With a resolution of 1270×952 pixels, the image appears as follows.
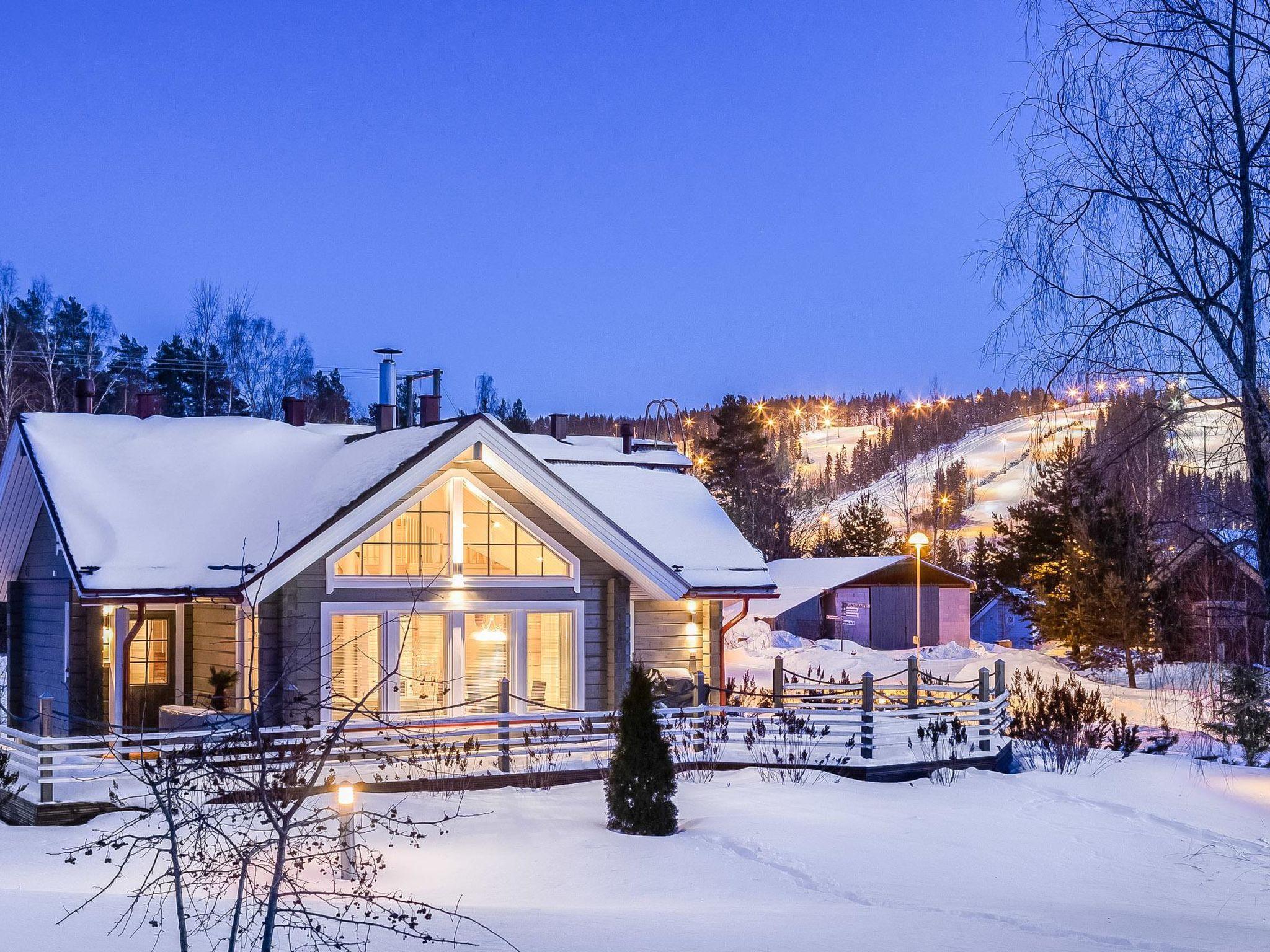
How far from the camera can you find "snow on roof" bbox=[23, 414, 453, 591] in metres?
16.2

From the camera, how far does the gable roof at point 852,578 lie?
44.5m

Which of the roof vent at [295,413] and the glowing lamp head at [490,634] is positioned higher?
the roof vent at [295,413]

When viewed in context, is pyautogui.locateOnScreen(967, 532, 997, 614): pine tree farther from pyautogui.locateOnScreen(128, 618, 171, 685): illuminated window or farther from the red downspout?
pyautogui.locateOnScreen(128, 618, 171, 685): illuminated window

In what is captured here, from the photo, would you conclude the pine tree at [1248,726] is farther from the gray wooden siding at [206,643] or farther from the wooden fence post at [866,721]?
the gray wooden siding at [206,643]

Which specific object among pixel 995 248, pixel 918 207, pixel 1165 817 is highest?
pixel 918 207

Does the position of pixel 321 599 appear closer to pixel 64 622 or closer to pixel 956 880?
pixel 64 622

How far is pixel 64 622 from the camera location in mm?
17734

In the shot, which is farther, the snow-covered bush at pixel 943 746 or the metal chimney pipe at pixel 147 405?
the metal chimney pipe at pixel 147 405

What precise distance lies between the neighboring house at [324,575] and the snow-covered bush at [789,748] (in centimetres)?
228

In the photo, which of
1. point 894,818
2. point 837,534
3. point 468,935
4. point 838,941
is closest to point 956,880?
point 894,818

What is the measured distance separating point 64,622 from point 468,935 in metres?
12.1

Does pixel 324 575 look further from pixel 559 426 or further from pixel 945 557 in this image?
pixel 945 557

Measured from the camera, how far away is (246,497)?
1847 centimetres

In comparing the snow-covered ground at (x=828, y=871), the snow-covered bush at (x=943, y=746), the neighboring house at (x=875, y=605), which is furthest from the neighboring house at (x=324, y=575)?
the neighboring house at (x=875, y=605)
